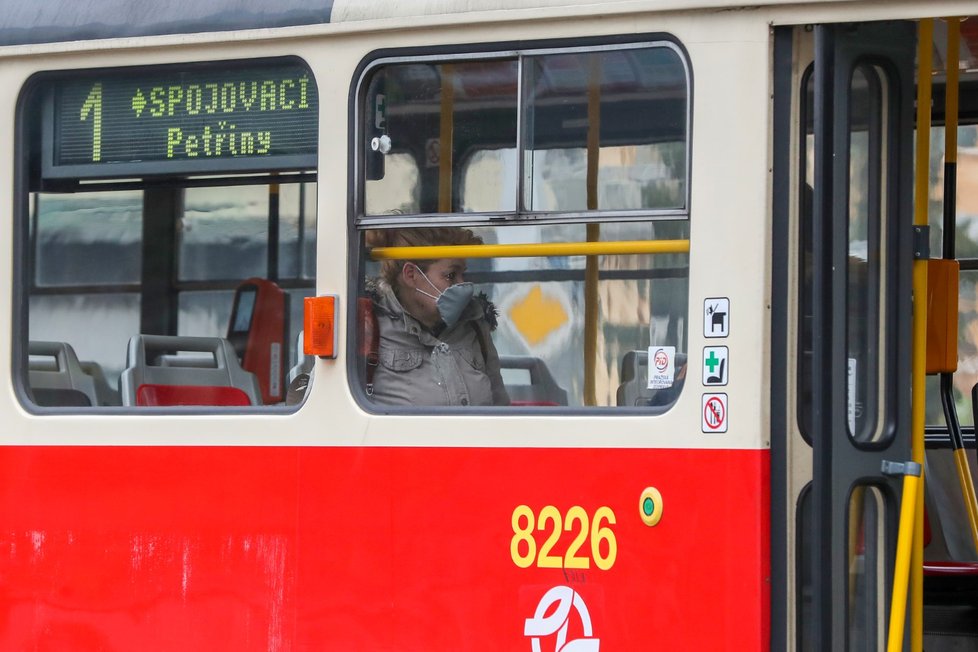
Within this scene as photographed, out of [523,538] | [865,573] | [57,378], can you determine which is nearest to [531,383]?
[523,538]

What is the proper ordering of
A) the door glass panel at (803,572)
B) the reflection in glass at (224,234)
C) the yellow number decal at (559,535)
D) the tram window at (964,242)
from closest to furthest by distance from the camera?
1. the door glass panel at (803,572)
2. the yellow number decal at (559,535)
3. the reflection in glass at (224,234)
4. the tram window at (964,242)

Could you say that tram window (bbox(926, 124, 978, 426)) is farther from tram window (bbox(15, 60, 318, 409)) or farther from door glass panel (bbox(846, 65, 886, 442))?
tram window (bbox(15, 60, 318, 409))

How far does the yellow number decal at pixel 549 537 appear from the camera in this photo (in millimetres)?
3658

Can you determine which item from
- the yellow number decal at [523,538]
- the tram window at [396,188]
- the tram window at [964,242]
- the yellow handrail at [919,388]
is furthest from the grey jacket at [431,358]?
the tram window at [964,242]

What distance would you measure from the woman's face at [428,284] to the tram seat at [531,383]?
0.83 ft

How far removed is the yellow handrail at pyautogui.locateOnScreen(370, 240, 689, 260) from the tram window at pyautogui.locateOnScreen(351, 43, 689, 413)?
0.01m

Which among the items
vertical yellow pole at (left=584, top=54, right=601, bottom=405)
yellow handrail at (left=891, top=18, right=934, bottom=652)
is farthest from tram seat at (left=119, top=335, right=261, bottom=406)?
yellow handrail at (left=891, top=18, right=934, bottom=652)

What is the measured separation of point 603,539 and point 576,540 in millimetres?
73

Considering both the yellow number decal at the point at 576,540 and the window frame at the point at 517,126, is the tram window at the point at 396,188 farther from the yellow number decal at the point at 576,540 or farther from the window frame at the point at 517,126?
the yellow number decal at the point at 576,540

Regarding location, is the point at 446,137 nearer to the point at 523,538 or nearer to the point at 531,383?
the point at 531,383

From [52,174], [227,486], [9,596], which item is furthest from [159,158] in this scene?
[9,596]

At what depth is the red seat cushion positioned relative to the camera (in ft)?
14.1

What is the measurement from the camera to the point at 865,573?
3537 millimetres

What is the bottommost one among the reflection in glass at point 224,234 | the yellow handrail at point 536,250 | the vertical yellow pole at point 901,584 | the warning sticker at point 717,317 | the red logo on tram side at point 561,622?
the red logo on tram side at point 561,622
